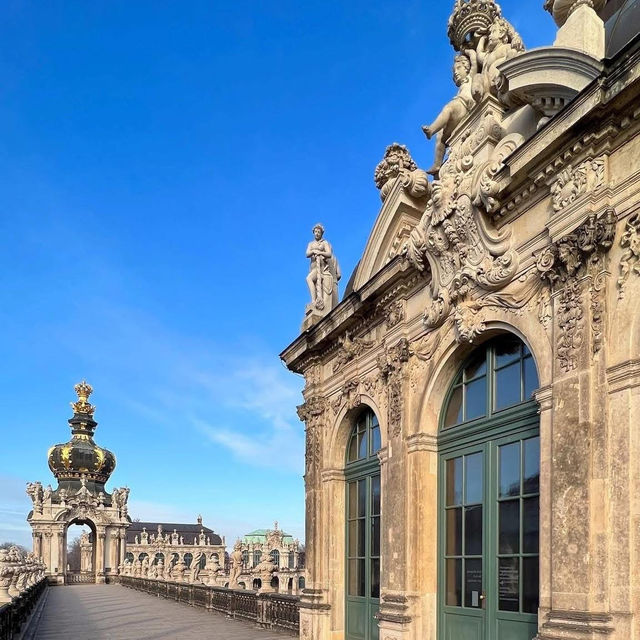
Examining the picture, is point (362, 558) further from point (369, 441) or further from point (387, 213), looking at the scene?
point (387, 213)

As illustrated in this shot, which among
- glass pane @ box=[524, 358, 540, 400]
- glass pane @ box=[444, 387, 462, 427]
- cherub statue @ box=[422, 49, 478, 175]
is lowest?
glass pane @ box=[444, 387, 462, 427]

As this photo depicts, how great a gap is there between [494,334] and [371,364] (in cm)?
377

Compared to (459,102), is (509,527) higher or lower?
lower

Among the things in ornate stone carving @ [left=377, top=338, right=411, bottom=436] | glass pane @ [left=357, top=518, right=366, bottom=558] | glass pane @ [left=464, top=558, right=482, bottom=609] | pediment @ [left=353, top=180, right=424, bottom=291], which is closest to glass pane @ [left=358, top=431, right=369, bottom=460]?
glass pane @ [left=357, top=518, right=366, bottom=558]

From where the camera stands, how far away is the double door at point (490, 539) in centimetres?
873

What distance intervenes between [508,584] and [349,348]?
5.98 meters

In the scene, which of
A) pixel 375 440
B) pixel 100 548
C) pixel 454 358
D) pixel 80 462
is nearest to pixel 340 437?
pixel 375 440

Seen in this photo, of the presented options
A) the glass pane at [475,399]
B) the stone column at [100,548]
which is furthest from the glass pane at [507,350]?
the stone column at [100,548]

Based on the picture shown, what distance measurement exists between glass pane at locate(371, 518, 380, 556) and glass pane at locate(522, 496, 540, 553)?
4471 mm

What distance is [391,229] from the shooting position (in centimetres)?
1327

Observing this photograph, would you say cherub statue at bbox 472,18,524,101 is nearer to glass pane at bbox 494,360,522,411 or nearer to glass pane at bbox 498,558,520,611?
glass pane at bbox 494,360,522,411

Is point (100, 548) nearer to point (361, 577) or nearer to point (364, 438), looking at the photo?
point (361, 577)

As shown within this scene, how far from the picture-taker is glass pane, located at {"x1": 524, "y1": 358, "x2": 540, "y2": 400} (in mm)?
9008

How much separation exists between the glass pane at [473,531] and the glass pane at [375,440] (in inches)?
129
